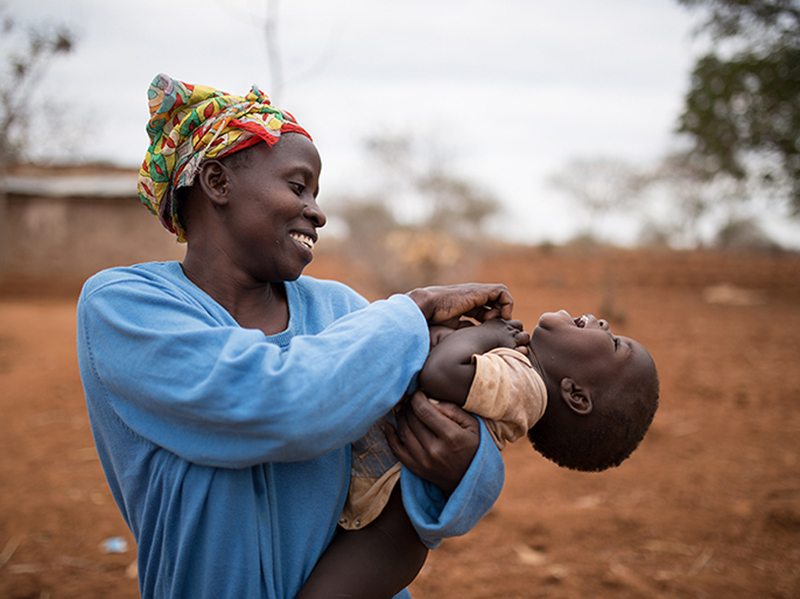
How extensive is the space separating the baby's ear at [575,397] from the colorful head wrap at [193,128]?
38.2 inches

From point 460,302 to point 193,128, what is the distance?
0.82 metres

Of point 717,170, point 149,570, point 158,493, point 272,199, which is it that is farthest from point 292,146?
point 717,170

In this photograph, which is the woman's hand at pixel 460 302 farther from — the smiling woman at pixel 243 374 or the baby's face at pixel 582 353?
the baby's face at pixel 582 353

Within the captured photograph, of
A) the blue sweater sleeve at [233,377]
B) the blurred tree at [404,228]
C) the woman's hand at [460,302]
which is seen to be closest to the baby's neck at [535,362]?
the woman's hand at [460,302]

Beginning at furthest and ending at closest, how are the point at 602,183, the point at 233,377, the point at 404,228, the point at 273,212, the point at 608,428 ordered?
the point at 602,183 < the point at 404,228 < the point at 608,428 < the point at 273,212 < the point at 233,377

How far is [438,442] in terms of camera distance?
4.91ft

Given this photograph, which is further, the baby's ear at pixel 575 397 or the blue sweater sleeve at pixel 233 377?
the baby's ear at pixel 575 397

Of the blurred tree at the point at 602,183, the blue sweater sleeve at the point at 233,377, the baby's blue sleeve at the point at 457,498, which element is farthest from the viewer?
the blurred tree at the point at 602,183

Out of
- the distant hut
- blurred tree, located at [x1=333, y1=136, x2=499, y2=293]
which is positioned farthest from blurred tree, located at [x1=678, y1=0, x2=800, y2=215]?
the distant hut

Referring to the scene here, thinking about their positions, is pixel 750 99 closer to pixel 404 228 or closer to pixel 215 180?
pixel 404 228

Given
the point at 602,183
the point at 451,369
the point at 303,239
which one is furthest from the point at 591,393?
the point at 602,183

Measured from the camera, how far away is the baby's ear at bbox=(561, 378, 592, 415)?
1.78 m

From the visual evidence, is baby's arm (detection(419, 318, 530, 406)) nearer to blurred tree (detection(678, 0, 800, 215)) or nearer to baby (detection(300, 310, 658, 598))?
baby (detection(300, 310, 658, 598))

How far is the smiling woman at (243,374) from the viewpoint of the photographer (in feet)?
4.33
